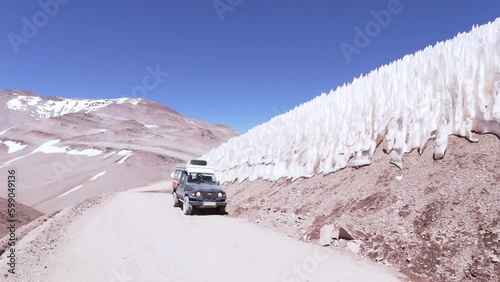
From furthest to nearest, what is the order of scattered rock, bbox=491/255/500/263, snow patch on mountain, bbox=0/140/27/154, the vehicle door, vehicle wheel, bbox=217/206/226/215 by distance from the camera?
snow patch on mountain, bbox=0/140/27/154, the vehicle door, vehicle wheel, bbox=217/206/226/215, scattered rock, bbox=491/255/500/263

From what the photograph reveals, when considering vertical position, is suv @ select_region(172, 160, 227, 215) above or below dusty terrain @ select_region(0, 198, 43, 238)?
above

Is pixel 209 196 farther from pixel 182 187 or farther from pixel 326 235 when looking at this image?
pixel 326 235

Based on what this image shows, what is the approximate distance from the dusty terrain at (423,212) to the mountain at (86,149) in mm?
37513

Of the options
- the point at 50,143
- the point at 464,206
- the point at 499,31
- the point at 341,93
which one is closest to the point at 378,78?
the point at 341,93

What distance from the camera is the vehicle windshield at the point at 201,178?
634 inches

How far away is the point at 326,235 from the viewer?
849cm

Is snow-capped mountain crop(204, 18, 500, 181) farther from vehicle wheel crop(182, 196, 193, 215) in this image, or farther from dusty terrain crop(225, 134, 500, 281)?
vehicle wheel crop(182, 196, 193, 215)

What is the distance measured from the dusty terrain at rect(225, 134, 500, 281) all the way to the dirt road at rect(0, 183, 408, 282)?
78 cm

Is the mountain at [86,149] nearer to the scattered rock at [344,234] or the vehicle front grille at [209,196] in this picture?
the vehicle front grille at [209,196]

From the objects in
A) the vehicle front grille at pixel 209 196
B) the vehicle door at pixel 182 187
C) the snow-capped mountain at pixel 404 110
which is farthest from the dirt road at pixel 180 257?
the snow-capped mountain at pixel 404 110

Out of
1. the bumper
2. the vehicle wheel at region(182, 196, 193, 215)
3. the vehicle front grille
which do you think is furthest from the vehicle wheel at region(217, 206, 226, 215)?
the vehicle wheel at region(182, 196, 193, 215)

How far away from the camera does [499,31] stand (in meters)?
9.32

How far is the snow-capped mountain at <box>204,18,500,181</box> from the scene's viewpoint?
29.1ft

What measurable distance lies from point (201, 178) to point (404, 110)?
33.2ft
